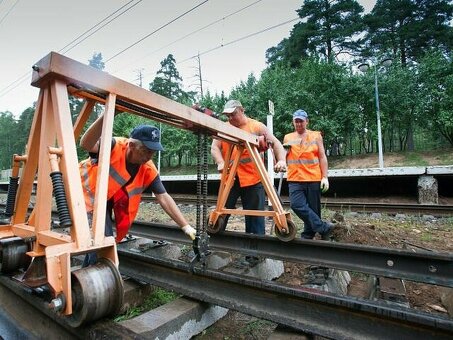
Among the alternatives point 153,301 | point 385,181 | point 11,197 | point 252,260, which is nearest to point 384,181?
point 385,181

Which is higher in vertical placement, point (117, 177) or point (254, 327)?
point (117, 177)

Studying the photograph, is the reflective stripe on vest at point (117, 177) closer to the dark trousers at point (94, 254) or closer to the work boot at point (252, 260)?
the dark trousers at point (94, 254)

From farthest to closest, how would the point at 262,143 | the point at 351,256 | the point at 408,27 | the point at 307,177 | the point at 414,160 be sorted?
the point at 408,27, the point at 414,160, the point at 307,177, the point at 262,143, the point at 351,256

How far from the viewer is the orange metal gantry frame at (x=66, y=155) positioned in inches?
68.4

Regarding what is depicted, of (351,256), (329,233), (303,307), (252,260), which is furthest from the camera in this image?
A: (329,233)

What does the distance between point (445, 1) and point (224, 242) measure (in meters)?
33.4

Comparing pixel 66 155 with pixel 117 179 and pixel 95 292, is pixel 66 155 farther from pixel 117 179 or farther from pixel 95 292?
pixel 117 179

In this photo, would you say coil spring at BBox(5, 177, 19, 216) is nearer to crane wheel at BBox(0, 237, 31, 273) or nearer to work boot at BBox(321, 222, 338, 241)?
crane wheel at BBox(0, 237, 31, 273)

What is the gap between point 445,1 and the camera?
26750 mm

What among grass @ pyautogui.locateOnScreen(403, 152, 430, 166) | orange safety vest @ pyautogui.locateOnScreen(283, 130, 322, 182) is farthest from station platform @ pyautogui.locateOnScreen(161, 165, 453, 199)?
orange safety vest @ pyautogui.locateOnScreen(283, 130, 322, 182)

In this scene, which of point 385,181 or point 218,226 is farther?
point 385,181

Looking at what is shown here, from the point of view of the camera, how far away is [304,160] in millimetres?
4543

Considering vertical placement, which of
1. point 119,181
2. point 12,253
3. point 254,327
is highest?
point 119,181

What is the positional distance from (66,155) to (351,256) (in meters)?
2.65
